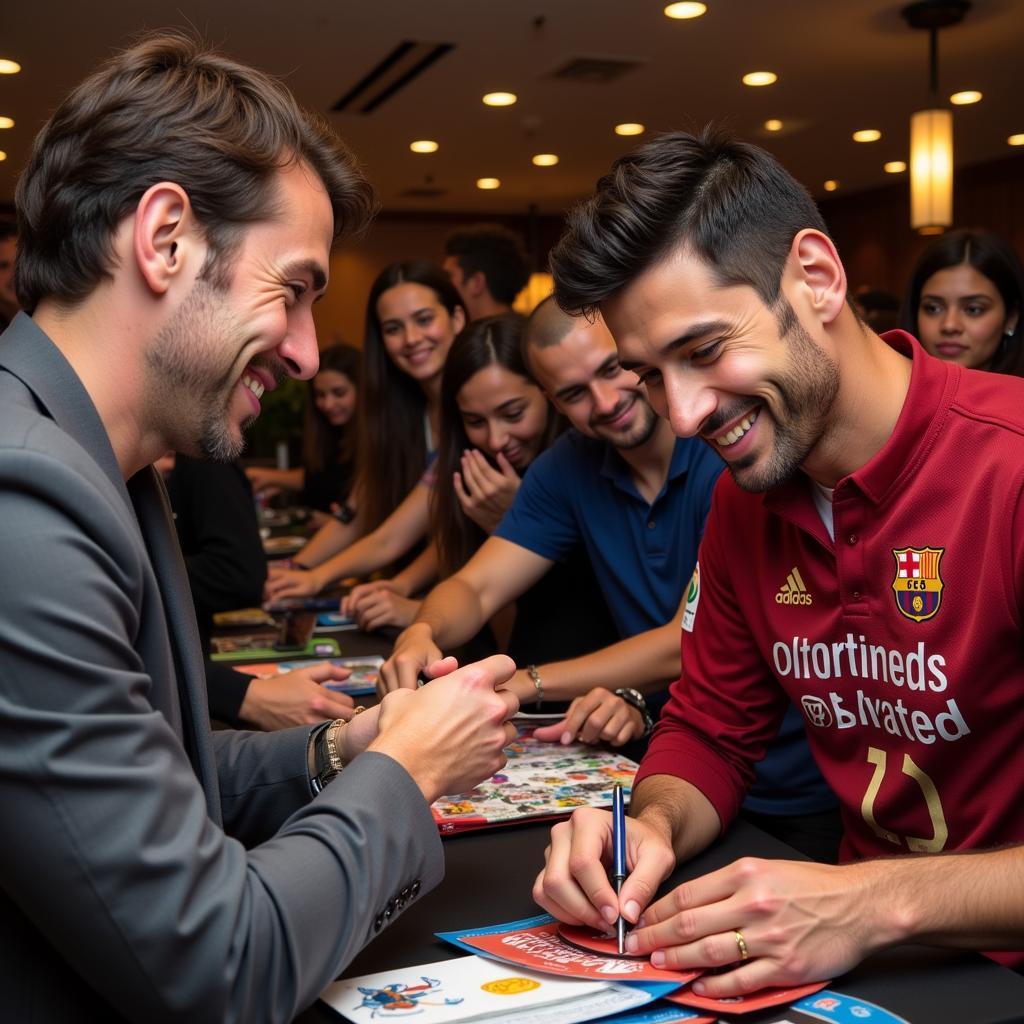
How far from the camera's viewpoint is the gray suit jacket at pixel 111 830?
2.51ft

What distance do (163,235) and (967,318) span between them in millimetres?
3314

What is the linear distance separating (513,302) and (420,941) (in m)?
3.72

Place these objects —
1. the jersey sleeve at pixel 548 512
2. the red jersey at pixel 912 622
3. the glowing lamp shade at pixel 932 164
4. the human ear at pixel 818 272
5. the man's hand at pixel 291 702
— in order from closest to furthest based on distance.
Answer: the red jersey at pixel 912 622, the human ear at pixel 818 272, the man's hand at pixel 291 702, the jersey sleeve at pixel 548 512, the glowing lamp shade at pixel 932 164

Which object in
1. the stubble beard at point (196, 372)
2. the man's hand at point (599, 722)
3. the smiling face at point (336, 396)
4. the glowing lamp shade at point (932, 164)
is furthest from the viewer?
the glowing lamp shade at point (932, 164)

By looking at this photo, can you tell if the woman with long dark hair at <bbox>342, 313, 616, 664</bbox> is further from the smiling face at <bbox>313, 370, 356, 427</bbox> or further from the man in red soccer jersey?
the smiling face at <bbox>313, 370, 356, 427</bbox>

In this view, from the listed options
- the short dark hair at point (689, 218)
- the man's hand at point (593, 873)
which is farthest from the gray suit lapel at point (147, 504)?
the short dark hair at point (689, 218)

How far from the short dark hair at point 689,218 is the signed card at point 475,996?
76 cm

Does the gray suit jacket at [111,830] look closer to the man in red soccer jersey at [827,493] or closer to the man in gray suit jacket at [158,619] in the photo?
the man in gray suit jacket at [158,619]

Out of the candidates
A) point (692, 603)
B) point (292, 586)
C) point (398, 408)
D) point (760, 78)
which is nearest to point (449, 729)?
point (692, 603)

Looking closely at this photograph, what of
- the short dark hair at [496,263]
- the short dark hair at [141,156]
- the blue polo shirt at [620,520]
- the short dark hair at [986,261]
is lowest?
the blue polo shirt at [620,520]

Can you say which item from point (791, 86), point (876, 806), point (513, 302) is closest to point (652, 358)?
point (876, 806)

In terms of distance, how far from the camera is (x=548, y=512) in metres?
2.47

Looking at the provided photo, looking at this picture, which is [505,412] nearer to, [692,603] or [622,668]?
[622,668]

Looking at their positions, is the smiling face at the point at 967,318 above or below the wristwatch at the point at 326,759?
above
